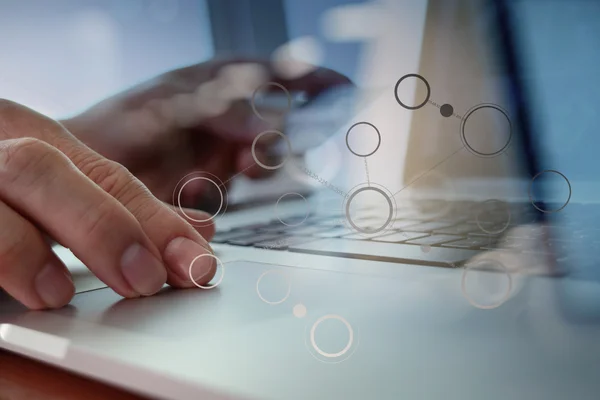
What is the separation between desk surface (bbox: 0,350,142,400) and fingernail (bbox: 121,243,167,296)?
59 mm

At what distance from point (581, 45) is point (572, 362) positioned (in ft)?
0.63

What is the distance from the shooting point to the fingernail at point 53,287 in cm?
25

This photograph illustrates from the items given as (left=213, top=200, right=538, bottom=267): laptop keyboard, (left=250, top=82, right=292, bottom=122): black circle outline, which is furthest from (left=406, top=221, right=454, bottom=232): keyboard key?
(left=250, top=82, right=292, bottom=122): black circle outline

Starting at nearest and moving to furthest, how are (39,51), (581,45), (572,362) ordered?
(572,362), (581,45), (39,51)

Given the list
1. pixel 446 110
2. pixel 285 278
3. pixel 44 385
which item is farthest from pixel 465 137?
pixel 44 385

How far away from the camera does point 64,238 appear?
0.27m

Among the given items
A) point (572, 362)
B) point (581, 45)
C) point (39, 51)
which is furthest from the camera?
point (39, 51)

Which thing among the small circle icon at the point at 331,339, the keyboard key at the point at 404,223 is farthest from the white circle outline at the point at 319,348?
the keyboard key at the point at 404,223

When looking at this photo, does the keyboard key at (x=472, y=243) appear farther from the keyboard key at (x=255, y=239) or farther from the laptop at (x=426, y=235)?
the keyboard key at (x=255, y=239)

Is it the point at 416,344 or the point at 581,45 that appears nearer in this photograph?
the point at 416,344

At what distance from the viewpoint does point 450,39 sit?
0.30m

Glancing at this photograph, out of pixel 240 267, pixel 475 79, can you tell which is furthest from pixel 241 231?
pixel 475 79

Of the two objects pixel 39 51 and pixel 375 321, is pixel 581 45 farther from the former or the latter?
pixel 39 51

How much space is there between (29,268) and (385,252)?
0.58 feet
